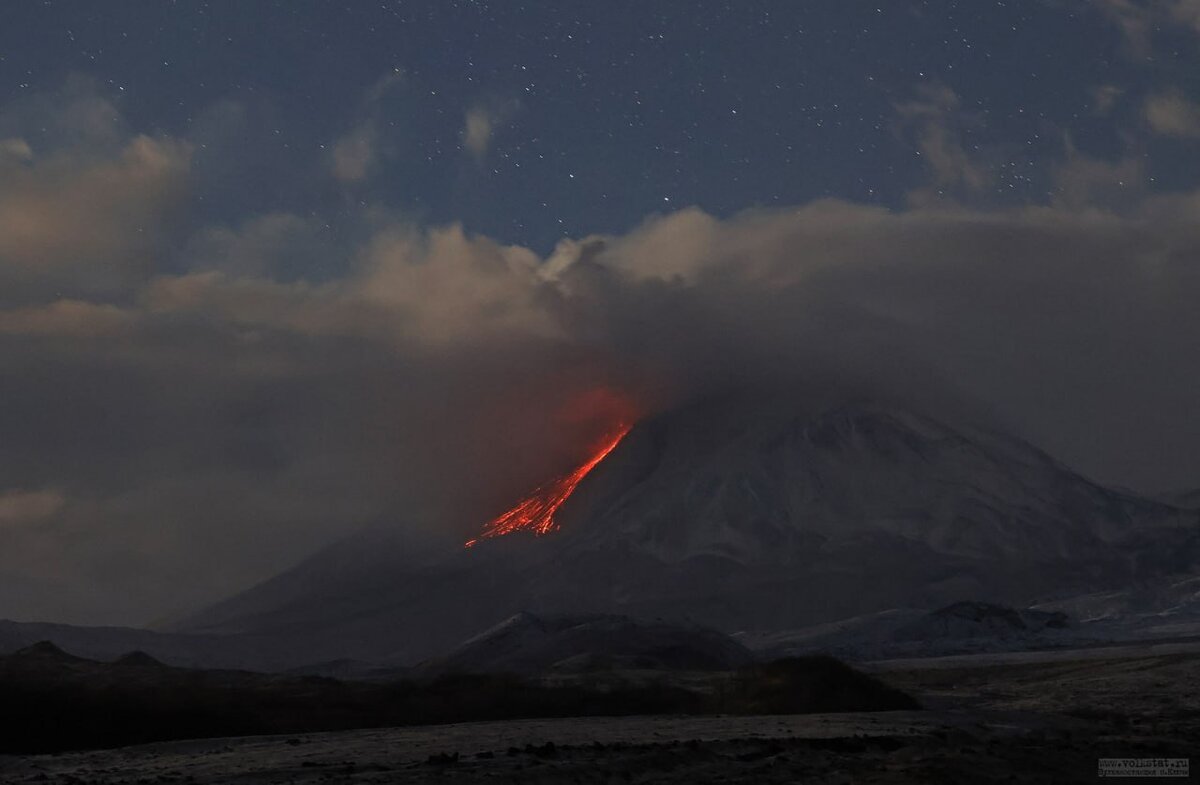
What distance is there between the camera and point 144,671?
79.3 metres

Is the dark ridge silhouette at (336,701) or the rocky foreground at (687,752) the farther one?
the dark ridge silhouette at (336,701)

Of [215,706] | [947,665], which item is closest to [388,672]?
[947,665]

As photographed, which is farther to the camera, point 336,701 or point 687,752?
point 336,701

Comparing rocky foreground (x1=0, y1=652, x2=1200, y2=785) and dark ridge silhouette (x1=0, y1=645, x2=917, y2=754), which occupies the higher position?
dark ridge silhouette (x1=0, y1=645, x2=917, y2=754)

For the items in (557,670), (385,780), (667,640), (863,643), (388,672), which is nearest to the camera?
(385,780)

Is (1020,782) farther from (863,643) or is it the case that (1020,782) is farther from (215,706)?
(863,643)

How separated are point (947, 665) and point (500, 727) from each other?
91441 millimetres

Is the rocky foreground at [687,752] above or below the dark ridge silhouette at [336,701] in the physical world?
below

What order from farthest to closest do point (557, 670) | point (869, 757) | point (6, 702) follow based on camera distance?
point (557, 670) → point (6, 702) → point (869, 757)

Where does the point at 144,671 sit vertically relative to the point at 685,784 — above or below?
above

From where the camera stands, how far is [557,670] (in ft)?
294

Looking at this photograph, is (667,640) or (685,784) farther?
(667,640)

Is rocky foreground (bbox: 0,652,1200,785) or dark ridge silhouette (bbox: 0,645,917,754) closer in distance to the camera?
rocky foreground (bbox: 0,652,1200,785)

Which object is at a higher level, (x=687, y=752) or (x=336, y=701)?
(x=336, y=701)
